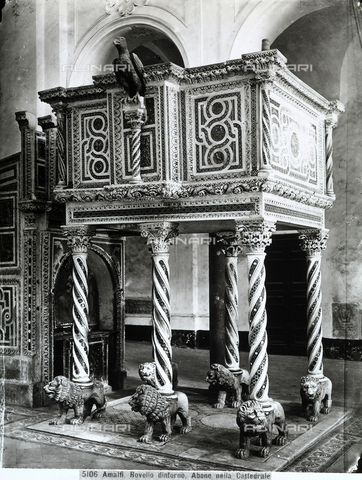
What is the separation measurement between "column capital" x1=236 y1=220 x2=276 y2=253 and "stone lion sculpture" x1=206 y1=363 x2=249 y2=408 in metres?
2.69

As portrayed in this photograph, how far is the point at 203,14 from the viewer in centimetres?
1171

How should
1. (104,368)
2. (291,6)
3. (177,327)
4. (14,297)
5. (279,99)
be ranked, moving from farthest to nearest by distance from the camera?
(177,327)
(291,6)
(104,368)
(14,297)
(279,99)

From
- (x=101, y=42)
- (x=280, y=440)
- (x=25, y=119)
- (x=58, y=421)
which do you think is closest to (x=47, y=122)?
(x=25, y=119)

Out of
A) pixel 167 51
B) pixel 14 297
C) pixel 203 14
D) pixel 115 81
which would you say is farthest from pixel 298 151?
pixel 167 51

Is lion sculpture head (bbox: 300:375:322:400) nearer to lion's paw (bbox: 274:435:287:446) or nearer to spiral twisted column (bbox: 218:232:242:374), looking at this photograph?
lion's paw (bbox: 274:435:287:446)

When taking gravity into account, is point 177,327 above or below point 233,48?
below

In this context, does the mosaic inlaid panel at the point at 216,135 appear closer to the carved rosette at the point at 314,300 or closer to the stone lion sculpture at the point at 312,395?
the carved rosette at the point at 314,300

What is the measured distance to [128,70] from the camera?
7738 mm

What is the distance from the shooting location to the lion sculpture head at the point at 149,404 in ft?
25.1

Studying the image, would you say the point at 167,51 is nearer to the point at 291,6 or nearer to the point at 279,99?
the point at 291,6

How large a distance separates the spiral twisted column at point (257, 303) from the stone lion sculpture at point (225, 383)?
1.87 meters

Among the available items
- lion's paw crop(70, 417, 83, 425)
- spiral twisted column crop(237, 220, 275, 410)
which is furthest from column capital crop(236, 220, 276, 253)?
lion's paw crop(70, 417, 83, 425)

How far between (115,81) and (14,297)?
4.16 metres

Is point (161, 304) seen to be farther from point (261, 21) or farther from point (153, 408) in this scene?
point (261, 21)
